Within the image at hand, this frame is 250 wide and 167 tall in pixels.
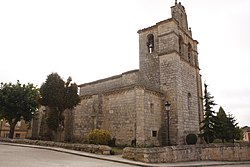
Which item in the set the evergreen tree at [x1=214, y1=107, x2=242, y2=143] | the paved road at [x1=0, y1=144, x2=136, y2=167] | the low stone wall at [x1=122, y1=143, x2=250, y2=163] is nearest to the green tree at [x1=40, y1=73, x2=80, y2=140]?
the paved road at [x1=0, y1=144, x2=136, y2=167]

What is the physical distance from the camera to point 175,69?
2220 cm

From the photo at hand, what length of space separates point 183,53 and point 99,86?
10.4 metres

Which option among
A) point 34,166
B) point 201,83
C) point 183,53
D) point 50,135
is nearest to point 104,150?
point 34,166

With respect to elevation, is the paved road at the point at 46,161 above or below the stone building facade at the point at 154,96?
below

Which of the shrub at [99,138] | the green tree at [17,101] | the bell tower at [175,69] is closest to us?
the shrub at [99,138]

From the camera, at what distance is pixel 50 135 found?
24.9 m

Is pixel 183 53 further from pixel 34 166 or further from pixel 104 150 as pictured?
pixel 34 166

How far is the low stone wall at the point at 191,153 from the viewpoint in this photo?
13.4 metres

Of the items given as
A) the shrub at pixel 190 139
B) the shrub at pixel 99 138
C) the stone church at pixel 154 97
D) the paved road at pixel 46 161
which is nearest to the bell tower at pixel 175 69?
the stone church at pixel 154 97

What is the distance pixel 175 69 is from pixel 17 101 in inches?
Answer: 663

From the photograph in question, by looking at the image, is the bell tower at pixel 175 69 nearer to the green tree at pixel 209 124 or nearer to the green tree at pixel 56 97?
the green tree at pixel 209 124

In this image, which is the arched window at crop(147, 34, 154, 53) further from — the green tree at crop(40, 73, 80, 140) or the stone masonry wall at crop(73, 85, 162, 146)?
the green tree at crop(40, 73, 80, 140)

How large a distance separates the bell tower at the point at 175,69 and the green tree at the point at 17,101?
1257 cm

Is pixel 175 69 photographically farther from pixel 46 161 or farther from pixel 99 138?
pixel 46 161
